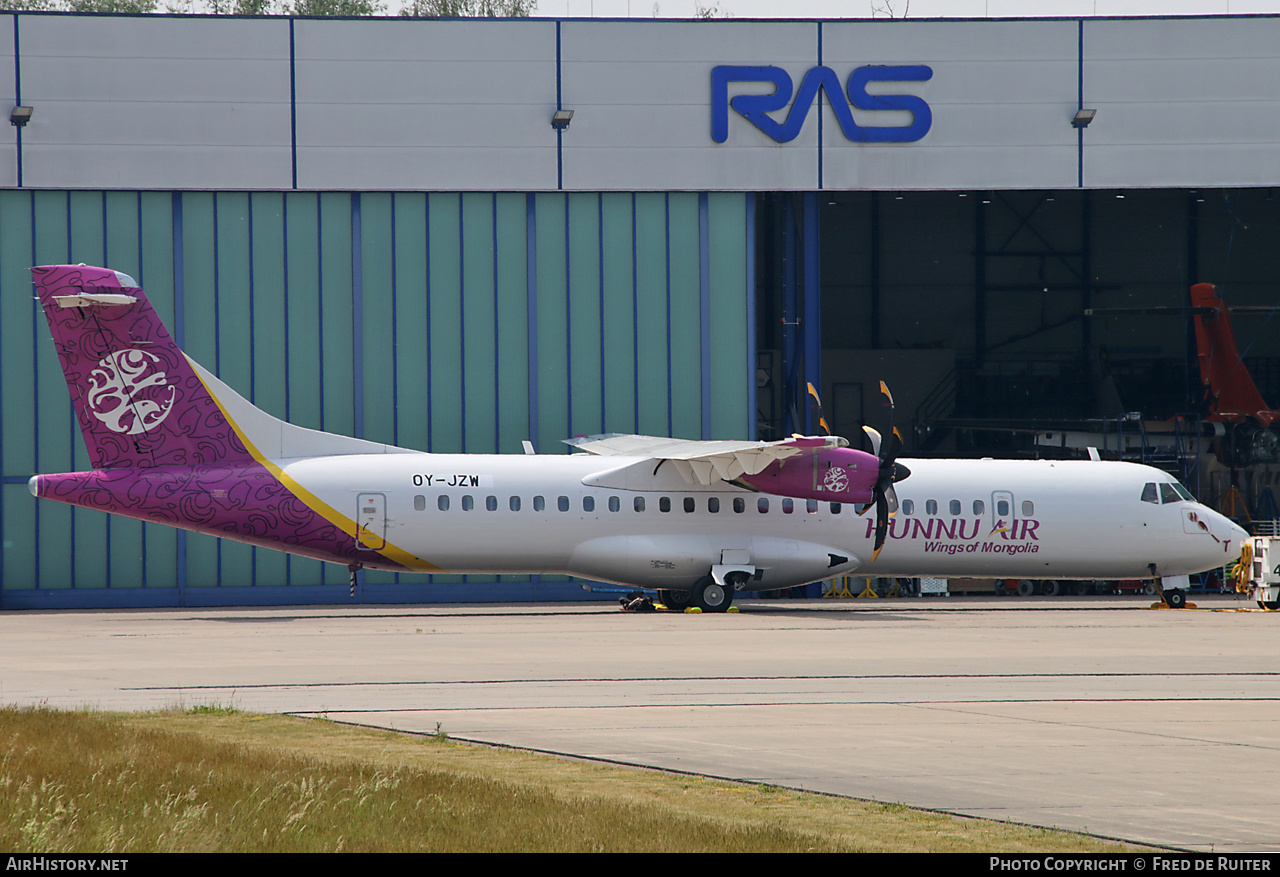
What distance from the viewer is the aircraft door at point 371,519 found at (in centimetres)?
2650

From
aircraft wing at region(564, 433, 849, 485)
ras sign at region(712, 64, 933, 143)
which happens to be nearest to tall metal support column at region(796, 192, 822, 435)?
ras sign at region(712, 64, 933, 143)

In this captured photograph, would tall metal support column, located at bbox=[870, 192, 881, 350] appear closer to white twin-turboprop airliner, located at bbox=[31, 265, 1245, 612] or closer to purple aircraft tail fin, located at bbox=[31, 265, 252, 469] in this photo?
white twin-turboprop airliner, located at bbox=[31, 265, 1245, 612]

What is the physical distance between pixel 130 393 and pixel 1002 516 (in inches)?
718

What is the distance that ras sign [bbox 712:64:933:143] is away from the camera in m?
33.7

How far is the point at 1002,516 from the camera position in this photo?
28.6 m

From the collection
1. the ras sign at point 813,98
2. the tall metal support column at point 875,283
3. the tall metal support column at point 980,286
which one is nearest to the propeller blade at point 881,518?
the ras sign at point 813,98

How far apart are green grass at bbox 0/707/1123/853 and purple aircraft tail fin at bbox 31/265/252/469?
15.8 metres

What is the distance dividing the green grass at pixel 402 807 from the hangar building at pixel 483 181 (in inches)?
896

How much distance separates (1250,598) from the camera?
33688mm

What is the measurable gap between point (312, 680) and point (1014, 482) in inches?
709

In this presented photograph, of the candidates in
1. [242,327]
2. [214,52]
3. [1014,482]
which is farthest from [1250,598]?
[214,52]

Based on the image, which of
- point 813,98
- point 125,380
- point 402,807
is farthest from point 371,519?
point 402,807

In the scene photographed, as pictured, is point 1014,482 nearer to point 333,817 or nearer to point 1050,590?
point 1050,590


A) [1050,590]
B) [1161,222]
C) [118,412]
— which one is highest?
[1161,222]
